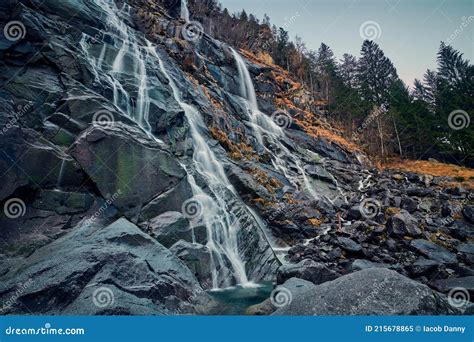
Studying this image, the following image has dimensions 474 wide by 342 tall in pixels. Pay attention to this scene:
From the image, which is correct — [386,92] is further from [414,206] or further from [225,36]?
[414,206]

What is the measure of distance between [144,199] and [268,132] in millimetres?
25837

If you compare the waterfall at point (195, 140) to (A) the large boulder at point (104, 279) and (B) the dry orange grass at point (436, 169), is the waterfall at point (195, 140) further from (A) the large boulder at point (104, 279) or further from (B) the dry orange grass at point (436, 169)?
(B) the dry orange grass at point (436, 169)

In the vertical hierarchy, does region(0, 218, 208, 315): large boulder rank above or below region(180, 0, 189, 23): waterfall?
below

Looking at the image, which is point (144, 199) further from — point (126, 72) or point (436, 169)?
point (436, 169)

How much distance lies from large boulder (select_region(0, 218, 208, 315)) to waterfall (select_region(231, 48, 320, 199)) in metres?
20.7

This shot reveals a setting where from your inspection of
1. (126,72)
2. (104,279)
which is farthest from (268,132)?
(104,279)

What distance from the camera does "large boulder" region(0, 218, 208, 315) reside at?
7.76 meters

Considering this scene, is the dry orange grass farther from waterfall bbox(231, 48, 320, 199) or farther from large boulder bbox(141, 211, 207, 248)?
large boulder bbox(141, 211, 207, 248)

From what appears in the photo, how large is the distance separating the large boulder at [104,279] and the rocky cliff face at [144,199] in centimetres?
5

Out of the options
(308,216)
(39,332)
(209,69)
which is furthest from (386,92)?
(39,332)

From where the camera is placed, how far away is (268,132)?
127 ft

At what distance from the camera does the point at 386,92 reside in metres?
63.8

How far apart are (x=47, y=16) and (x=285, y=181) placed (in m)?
→ 23.5

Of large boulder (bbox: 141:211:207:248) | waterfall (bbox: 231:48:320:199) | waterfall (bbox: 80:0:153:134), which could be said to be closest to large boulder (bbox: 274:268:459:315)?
large boulder (bbox: 141:211:207:248)
